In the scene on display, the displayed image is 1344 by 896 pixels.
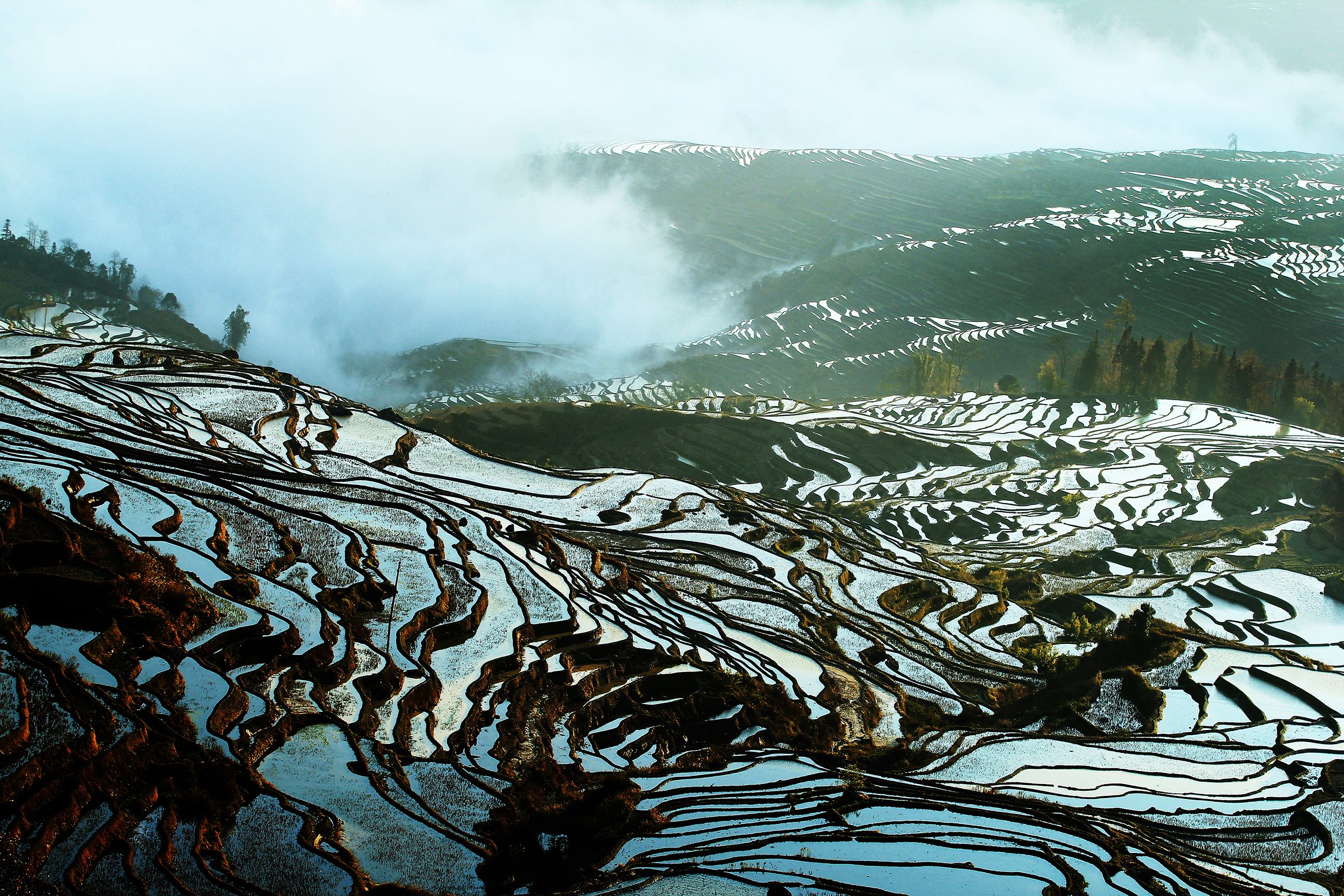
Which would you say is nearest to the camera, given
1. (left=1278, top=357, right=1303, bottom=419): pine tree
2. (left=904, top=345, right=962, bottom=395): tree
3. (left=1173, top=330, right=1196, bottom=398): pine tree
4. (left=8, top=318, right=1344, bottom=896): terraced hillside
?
(left=8, top=318, right=1344, bottom=896): terraced hillside

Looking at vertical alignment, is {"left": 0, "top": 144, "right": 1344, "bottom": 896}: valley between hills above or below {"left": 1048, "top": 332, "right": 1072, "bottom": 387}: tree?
below

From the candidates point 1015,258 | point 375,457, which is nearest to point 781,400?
point 375,457

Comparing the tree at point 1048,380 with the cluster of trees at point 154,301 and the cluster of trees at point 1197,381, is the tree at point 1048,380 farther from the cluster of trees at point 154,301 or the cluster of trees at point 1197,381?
the cluster of trees at point 154,301

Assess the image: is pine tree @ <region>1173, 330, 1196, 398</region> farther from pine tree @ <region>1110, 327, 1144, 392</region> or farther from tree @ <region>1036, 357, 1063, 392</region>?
tree @ <region>1036, 357, 1063, 392</region>

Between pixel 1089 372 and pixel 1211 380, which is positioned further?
pixel 1089 372

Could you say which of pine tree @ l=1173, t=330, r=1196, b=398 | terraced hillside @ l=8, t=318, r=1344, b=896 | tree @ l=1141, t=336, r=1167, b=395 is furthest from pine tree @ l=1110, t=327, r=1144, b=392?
terraced hillside @ l=8, t=318, r=1344, b=896

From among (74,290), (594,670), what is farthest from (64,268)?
(594,670)

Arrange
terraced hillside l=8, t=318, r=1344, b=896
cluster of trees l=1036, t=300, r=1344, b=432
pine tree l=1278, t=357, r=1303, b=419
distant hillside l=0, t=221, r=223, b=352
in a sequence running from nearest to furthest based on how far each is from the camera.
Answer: terraced hillside l=8, t=318, r=1344, b=896
distant hillside l=0, t=221, r=223, b=352
cluster of trees l=1036, t=300, r=1344, b=432
pine tree l=1278, t=357, r=1303, b=419

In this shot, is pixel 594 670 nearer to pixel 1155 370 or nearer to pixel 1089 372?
pixel 1089 372

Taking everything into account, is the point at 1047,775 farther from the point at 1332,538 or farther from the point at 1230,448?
the point at 1230,448
